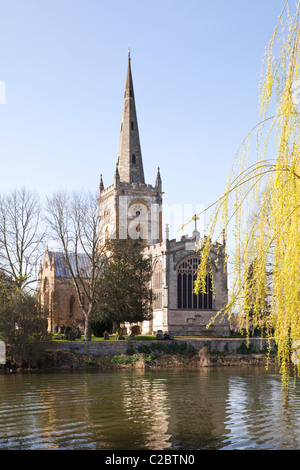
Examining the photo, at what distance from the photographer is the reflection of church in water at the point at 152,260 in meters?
50.4

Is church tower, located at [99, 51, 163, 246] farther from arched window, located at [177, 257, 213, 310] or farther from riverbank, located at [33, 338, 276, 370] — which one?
riverbank, located at [33, 338, 276, 370]

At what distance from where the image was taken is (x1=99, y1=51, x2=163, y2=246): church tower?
6531 cm

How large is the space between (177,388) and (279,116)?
15235 millimetres

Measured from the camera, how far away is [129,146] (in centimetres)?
6862

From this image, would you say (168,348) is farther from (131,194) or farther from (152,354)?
(131,194)

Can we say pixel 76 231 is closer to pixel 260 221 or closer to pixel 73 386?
pixel 73 386

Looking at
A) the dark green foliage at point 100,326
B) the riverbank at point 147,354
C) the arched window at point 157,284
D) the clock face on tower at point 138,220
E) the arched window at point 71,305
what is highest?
the clock face on tower at point 138,220

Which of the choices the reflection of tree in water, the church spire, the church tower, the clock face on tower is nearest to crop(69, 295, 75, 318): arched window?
the church tower


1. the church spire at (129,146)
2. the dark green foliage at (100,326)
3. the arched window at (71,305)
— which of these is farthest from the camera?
the church spire at (129,146)

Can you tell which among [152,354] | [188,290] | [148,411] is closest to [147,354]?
[152,354]

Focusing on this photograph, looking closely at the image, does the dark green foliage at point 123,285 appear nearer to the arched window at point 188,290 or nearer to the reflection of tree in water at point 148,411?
the arched window at point 188,290

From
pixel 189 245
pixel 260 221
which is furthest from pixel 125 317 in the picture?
pixel 260 221

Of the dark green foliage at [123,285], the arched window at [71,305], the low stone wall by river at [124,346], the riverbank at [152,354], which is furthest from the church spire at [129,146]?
the riverbank at [152,354]

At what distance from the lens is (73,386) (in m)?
21.7
